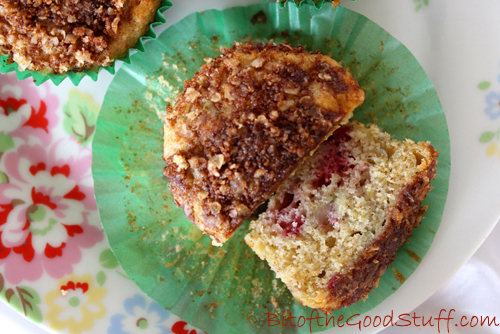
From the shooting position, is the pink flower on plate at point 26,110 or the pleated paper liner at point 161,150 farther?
the pink flower on plate at point 26,110

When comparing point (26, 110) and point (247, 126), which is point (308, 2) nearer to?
point (247, 126)

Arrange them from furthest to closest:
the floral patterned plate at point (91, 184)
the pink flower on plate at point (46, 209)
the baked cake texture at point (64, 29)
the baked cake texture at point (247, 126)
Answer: the pink flower on plate at point (46, 209) < the floral patterned plate at point (91, 184) < the baked cake texture at point (64, 29) < the baked cake texture at point (247, 126)

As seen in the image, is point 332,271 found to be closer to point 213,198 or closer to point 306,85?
point 213,198

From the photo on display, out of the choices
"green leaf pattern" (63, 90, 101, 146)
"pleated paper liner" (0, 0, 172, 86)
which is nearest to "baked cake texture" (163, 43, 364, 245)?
"pleated paper liner" (0, 0, 172, 86)

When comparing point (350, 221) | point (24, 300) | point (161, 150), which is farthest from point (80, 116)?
point (350, 221)

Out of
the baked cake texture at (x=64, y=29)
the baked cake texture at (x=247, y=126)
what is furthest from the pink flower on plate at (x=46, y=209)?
the baked cake texture at (x=247, y=126)

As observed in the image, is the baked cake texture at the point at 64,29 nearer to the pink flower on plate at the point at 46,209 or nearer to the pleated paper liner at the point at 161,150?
the pleated paper liner at the point at 161,150

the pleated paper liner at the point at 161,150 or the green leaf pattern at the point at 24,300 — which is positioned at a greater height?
the pleated paper liner at the point at 161,150
